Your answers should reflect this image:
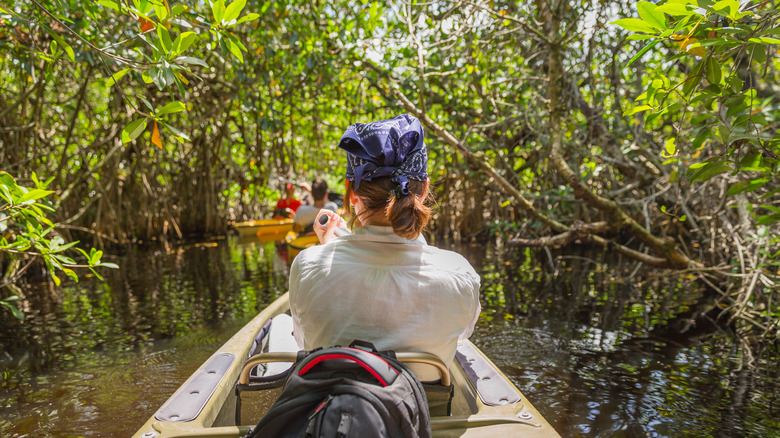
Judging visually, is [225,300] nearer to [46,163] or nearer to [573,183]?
[573,183]

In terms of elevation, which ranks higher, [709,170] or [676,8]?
[676,8]

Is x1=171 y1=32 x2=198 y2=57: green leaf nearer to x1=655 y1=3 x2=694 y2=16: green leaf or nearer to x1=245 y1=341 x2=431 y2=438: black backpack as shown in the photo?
x1=245 y1=341 x2=431 y2=438: black backpack

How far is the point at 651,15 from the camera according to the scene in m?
1.51

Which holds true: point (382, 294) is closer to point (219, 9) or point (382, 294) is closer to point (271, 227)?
point (219, 9)

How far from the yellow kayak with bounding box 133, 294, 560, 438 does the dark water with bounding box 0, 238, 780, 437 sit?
2.95ft

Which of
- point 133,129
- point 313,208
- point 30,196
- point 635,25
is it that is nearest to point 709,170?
point 635,25

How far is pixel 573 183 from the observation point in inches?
160

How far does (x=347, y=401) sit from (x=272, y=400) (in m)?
0.69

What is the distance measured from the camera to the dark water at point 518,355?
255cm

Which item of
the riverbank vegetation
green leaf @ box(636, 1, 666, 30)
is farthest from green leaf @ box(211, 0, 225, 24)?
green leaf @ box(636, 1, 666, 30)

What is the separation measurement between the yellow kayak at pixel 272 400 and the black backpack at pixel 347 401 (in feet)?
0.58

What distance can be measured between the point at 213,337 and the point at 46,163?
254 inches

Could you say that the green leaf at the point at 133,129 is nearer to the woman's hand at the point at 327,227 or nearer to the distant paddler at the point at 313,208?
the woman's hand at the point at 327,227

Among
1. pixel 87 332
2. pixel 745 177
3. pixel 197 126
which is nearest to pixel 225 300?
pixel 87 332
